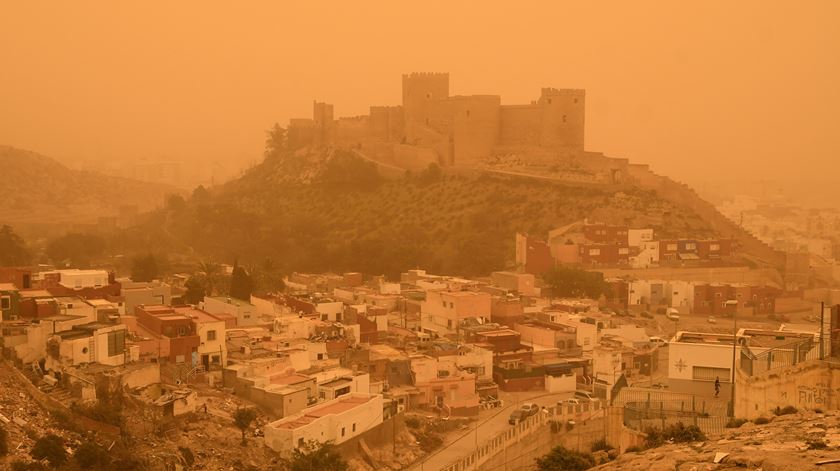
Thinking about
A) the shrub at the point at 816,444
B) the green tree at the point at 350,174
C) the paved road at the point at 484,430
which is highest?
the green tree at the point at 350,174

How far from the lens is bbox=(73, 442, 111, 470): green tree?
24.2ft

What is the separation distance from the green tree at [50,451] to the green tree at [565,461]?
3.51 meters

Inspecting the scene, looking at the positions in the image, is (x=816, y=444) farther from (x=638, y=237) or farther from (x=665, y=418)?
(x=638, y=237)

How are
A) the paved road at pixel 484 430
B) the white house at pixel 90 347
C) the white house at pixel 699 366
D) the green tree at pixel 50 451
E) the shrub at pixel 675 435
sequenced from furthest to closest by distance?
the paved road at pixel 484 430, the white house at pixel 90 347, the green tree at pixel 50 451, the white house at pixel 699 366, the shrub at pixel 675 435

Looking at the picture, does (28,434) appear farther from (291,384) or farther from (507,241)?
(507,241)

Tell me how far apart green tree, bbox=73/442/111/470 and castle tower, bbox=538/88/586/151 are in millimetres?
19813

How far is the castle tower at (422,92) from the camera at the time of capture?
27.6 meters

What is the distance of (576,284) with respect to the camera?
61.2ft

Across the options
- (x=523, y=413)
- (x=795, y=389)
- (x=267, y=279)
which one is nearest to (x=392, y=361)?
(x=523, y=413)

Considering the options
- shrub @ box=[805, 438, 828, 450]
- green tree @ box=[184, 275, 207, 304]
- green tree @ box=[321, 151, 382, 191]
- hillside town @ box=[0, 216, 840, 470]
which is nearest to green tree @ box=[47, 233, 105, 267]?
hillside town @ box=[0, 216, 840, 470]

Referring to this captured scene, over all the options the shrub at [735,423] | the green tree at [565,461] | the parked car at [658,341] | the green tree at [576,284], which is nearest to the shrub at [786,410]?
the shrub at [735,423]

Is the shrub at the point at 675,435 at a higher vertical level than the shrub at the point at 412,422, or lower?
higher

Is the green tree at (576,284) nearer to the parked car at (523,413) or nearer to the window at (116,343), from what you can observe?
the parked car at (523,413)

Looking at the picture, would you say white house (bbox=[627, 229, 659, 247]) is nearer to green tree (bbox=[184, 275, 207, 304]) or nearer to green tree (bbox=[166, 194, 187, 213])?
green tree (bbox=[184, 275, 207, 304])
